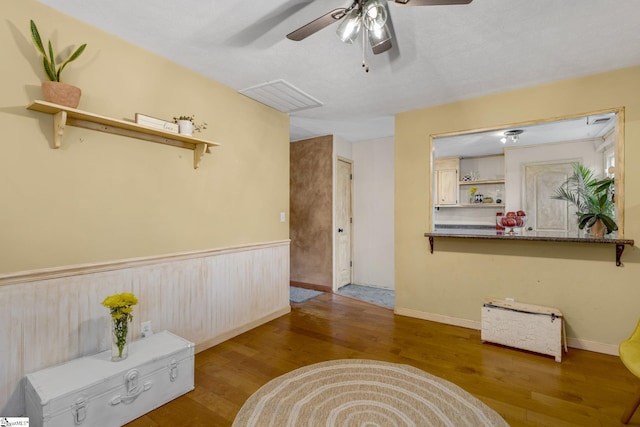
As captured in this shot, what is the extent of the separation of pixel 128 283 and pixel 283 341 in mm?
1446

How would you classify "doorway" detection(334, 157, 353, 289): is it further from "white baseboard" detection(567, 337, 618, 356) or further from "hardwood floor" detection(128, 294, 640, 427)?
"white baseboard" detection(567, 337, 618, 356)

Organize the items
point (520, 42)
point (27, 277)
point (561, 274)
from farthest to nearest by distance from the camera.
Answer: point (561, 274) < point (520, 42) < point (27, 277)

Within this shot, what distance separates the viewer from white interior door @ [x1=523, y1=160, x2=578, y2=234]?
13.2ft

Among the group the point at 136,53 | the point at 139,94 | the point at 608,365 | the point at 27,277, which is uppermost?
the point at 136,53

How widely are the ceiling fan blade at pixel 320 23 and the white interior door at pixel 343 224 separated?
10.7ft

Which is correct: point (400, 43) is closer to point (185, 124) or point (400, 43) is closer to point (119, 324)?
point (185, 124)

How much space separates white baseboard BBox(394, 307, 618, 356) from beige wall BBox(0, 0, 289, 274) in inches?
82.8

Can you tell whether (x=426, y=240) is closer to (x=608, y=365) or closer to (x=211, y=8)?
(x=608, y=365)

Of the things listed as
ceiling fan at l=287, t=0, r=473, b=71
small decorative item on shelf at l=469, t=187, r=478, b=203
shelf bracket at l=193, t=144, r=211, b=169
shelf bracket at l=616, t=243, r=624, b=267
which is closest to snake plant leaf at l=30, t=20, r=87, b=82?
shelf bracket at l=193, t=144, r=211, b=169

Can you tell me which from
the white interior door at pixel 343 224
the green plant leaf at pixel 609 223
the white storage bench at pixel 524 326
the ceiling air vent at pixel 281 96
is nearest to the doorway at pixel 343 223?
the white interior door at pixel 343 224

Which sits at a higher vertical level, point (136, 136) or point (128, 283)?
point (136, 136)

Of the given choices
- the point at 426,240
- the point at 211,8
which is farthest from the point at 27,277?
the point at 426,240

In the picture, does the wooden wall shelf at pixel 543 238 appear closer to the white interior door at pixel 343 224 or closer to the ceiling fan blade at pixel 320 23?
the white interior door at pixel 343 224

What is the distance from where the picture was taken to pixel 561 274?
276 cm
